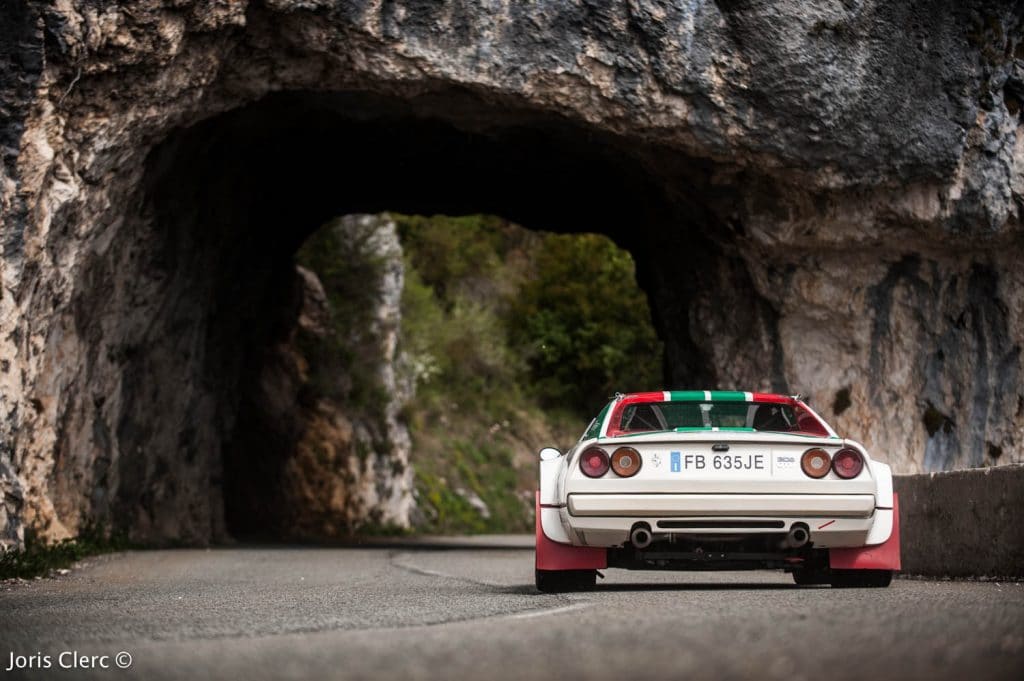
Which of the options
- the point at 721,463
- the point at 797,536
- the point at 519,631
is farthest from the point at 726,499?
the point at 519,631

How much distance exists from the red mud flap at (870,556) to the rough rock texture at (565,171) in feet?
23.8

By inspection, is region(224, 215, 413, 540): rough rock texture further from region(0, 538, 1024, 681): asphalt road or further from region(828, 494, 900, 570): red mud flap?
region(828, 494, 900, 570): red mud flap

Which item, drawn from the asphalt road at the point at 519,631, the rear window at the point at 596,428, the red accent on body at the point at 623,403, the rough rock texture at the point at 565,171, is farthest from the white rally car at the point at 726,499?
the rough rock texture at the point at 565,171

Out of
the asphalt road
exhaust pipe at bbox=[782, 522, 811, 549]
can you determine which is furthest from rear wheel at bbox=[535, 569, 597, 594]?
exhaust pipe at bbox=[782, 522, 811, 549]

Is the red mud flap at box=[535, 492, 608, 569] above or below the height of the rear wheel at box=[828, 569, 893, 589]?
above

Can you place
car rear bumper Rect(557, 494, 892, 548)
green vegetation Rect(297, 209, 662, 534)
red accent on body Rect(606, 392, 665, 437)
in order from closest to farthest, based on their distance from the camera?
car rear bumper Rect(557, 494, 892, 548) → red accent on body Rect(606, 392, 665, 437) → green vegetation Rect(297, 209, 662, 534)

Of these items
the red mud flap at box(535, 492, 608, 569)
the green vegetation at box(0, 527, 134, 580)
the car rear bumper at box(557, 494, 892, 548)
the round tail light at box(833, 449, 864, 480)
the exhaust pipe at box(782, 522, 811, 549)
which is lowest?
the green vegetation at box(0, 527, 134, 580)

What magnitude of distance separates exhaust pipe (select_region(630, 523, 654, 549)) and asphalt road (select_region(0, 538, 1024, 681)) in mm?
327

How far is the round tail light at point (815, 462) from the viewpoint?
869 centimetres

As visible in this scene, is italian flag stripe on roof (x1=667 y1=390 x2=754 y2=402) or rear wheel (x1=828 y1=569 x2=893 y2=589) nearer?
rear wheel (x1=828 y1=569 x2=893 y2=589)

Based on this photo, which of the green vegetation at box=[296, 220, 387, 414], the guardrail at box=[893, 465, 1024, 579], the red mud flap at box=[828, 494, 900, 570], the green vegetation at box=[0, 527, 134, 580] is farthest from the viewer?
the green vegetation at box=[296, 220, 387, 414]

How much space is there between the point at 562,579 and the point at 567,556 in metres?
0.27

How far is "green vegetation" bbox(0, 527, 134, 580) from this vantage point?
1142cm

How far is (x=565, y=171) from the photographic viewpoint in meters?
21.4
